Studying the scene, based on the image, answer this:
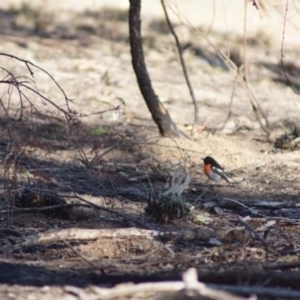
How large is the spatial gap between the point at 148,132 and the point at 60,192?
114 inches

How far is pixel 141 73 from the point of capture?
964cm

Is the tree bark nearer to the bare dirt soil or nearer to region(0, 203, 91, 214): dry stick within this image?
the bare dirt soil

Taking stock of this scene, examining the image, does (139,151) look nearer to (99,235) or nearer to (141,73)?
(141,73)

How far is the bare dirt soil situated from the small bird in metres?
0.11

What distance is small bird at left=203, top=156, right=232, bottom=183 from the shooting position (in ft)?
28.8

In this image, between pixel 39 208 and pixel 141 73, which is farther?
pixel 141 73

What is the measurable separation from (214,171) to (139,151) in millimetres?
1416

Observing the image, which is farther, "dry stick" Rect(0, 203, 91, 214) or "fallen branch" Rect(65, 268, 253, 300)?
"dry stick" Rect(0, 203, 91, 214)

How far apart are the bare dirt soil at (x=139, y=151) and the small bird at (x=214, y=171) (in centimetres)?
11

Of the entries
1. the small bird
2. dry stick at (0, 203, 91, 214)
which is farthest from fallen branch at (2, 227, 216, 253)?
the small bird

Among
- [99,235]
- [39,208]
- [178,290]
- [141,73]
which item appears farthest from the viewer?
[141,73]

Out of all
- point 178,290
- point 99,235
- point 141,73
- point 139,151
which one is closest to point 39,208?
point 99,235

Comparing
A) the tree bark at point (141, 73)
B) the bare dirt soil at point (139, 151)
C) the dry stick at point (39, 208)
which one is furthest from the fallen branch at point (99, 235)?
the tree bark at point (141, 73)

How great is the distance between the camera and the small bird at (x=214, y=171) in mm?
8781
